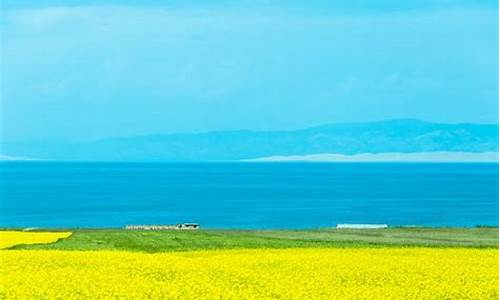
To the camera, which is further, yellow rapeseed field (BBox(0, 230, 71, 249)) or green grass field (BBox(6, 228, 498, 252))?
green grass field (BBox(6, 228, 498, 252))

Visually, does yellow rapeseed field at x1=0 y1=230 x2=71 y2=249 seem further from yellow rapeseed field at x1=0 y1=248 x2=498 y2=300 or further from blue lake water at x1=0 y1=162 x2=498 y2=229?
blue lake water at x1=0 y1=162 x2=498 y2=229

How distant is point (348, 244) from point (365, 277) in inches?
664

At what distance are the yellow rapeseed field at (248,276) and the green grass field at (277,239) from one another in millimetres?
6712

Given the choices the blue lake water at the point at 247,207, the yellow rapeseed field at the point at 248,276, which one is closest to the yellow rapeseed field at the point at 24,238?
the yellow rapeseed field at the point at 248,276

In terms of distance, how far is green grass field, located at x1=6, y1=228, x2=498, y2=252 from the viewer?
46.1 m

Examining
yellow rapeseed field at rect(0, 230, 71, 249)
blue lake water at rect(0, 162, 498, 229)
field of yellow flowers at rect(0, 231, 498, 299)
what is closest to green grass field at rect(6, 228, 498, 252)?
yellow rapeseed field at rect(0, 230, 71, 249)

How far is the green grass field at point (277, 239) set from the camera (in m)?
46.1

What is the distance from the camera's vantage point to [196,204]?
493 ft

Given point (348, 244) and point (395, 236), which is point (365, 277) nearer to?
point (348, 244)

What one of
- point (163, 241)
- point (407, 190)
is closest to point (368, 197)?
point (407, 190)

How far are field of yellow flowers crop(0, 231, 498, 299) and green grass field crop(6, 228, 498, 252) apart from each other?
22.0 feet

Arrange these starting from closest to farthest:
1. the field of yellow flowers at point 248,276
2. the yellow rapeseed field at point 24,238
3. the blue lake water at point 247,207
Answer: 1. the field of yellow flowers at point 248,276
2. the yellow rapeseed field at point 24,238
3. the blue lake water at point 247,207

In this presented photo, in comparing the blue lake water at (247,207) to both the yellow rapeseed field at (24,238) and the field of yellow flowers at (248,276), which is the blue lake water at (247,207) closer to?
the yellow rapeseed field at (24,238)

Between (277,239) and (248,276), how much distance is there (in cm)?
2116
